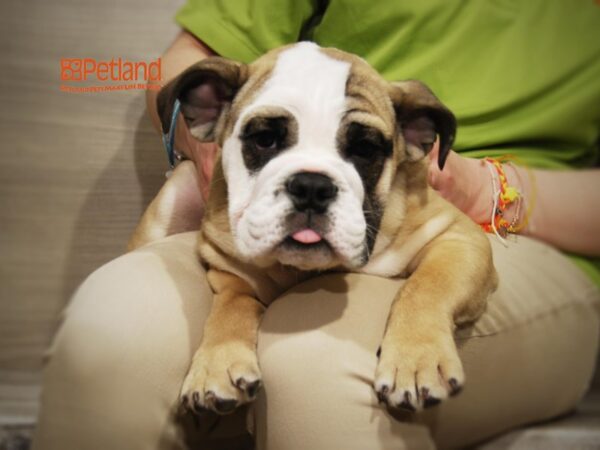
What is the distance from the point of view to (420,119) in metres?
0.73

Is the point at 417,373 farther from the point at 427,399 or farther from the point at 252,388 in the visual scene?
the point at 252,388

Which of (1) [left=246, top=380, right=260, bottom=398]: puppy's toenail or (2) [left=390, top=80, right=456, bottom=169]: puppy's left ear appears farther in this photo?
(2) [left=390, top=80, right=456, bottom=169]: puppy's left ear

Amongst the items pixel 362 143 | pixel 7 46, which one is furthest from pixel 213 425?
pixel 7 46

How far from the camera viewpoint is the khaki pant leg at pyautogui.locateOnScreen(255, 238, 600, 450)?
56 centimetres

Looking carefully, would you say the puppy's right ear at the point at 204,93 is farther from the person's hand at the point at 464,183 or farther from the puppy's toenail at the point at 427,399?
the puppy's toenail at the point at 427,399

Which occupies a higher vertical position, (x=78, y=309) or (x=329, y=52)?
(x=329, y=52)

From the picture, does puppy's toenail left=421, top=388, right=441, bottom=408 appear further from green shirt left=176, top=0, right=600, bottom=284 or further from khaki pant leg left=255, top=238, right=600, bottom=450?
green shirt left=176, top=0, right=600, bottom=284

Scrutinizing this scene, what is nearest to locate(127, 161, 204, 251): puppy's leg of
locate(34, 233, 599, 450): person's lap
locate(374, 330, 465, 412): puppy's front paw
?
locate(34, 233, 599, 450): person's lap

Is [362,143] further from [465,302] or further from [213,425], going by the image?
[213,425]

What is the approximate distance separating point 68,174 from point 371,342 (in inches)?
25.7

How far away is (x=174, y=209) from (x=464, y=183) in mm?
444

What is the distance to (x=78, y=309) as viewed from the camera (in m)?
0.63

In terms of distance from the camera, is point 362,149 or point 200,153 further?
point 200,153

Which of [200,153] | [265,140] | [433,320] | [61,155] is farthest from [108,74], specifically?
[433,320]
